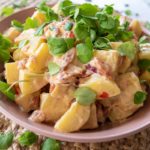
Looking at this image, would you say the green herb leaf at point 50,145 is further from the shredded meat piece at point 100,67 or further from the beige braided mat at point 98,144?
the shredded meat piece at point 100,67

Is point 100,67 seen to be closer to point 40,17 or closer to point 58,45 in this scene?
point 58,45

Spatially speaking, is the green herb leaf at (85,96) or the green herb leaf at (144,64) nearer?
the green herb leaf at (85,96)

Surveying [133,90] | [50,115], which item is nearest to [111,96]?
[133,90]

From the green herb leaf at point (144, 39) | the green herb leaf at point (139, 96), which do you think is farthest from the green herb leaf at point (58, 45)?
the green herb leaf at point (144, 39)

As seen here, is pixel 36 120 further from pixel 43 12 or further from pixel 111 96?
pixel 43 12

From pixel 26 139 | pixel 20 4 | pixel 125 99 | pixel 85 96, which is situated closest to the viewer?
pixel 85 96

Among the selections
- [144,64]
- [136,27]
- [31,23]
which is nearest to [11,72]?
[31,23]
